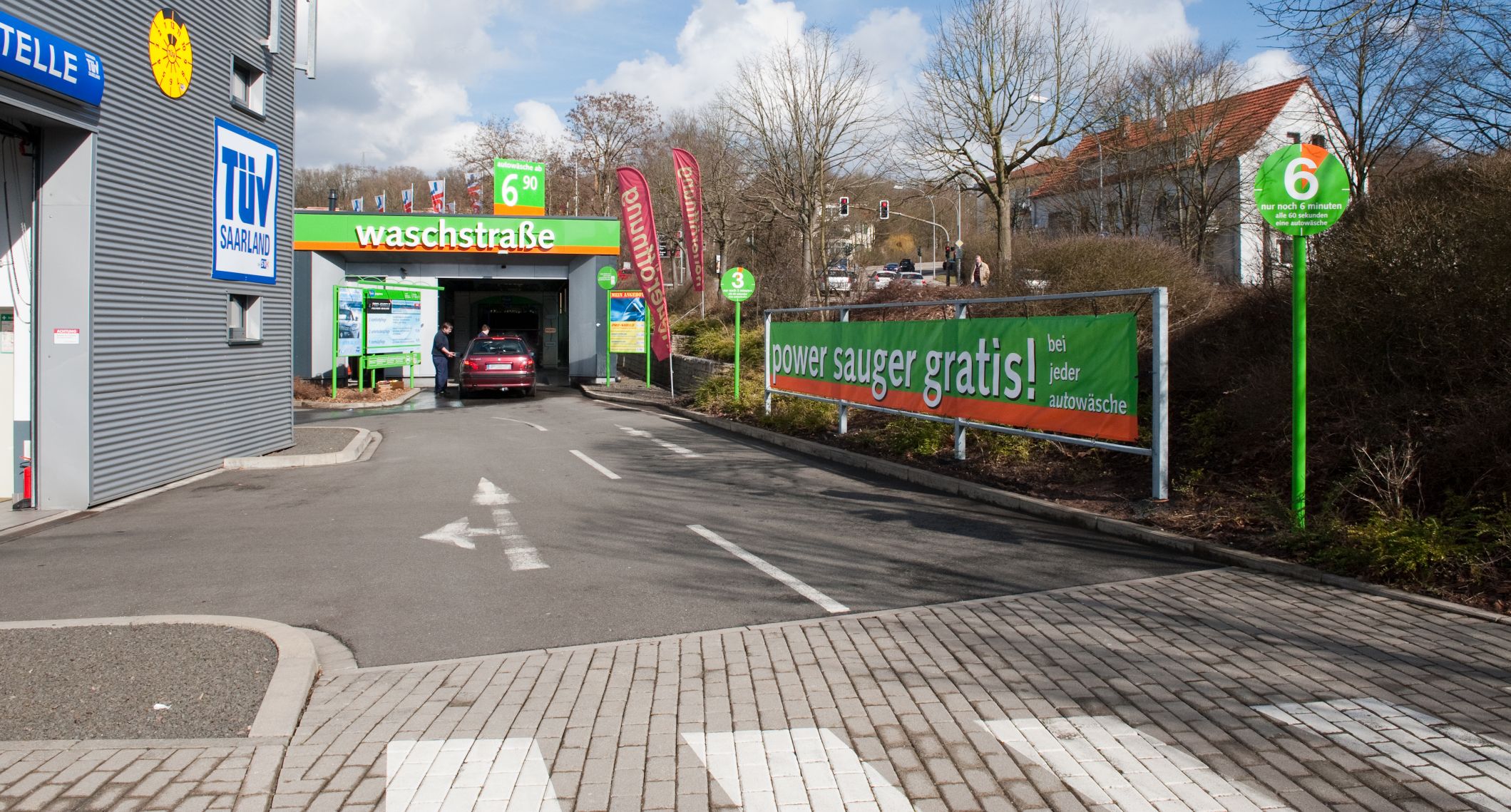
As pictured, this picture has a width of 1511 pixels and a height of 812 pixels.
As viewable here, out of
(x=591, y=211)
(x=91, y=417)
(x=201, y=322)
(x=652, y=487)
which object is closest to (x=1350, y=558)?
(x=652, y=487)

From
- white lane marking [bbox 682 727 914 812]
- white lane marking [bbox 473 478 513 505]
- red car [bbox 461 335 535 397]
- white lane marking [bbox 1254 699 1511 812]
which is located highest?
red car [bbox 461 335 535 397]

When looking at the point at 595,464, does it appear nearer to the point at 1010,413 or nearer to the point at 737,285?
the point at 1010,413

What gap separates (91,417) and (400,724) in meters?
7.84

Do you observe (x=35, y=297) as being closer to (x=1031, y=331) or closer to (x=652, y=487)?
(x=652, y=487)

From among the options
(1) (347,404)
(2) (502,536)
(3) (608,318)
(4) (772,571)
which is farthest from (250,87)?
(3) (608,318)

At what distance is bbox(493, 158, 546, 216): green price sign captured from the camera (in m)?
31.9

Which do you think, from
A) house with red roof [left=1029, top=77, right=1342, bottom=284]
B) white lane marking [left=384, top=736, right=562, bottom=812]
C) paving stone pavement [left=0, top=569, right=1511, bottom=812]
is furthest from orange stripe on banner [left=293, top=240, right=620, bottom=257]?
white lane marking [left=384, top=736, right=562, bottom=812]

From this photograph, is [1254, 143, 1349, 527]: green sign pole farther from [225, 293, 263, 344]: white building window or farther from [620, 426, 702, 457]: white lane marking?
[225, 293, 263, 344]: white building window

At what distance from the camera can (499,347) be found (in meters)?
26.5

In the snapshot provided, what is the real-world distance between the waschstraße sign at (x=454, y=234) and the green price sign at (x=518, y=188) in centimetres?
112

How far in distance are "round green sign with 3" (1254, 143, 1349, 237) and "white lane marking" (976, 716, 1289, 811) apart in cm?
470

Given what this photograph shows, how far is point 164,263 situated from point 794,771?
1071 cm

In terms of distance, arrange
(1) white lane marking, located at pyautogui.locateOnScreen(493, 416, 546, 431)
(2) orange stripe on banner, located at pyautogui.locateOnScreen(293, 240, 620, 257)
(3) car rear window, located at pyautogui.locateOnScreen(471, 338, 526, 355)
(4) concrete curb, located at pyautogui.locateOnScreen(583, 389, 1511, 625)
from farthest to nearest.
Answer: (2) orange stripe on banner, located at pyautogui.locateOnScreen(293, 240, 620, 257) → (3) car rear window, located at pyautogui.locateOnScreen(471, 338, 526, 355) → (1) white lane marking, located at pyautogui.locateOnScreen(493, 416, 546, 431) → (4) concrete curb, located at pyautogui.locateOnScreen(583, 389, 1511, 625)

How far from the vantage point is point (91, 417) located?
10281mm
